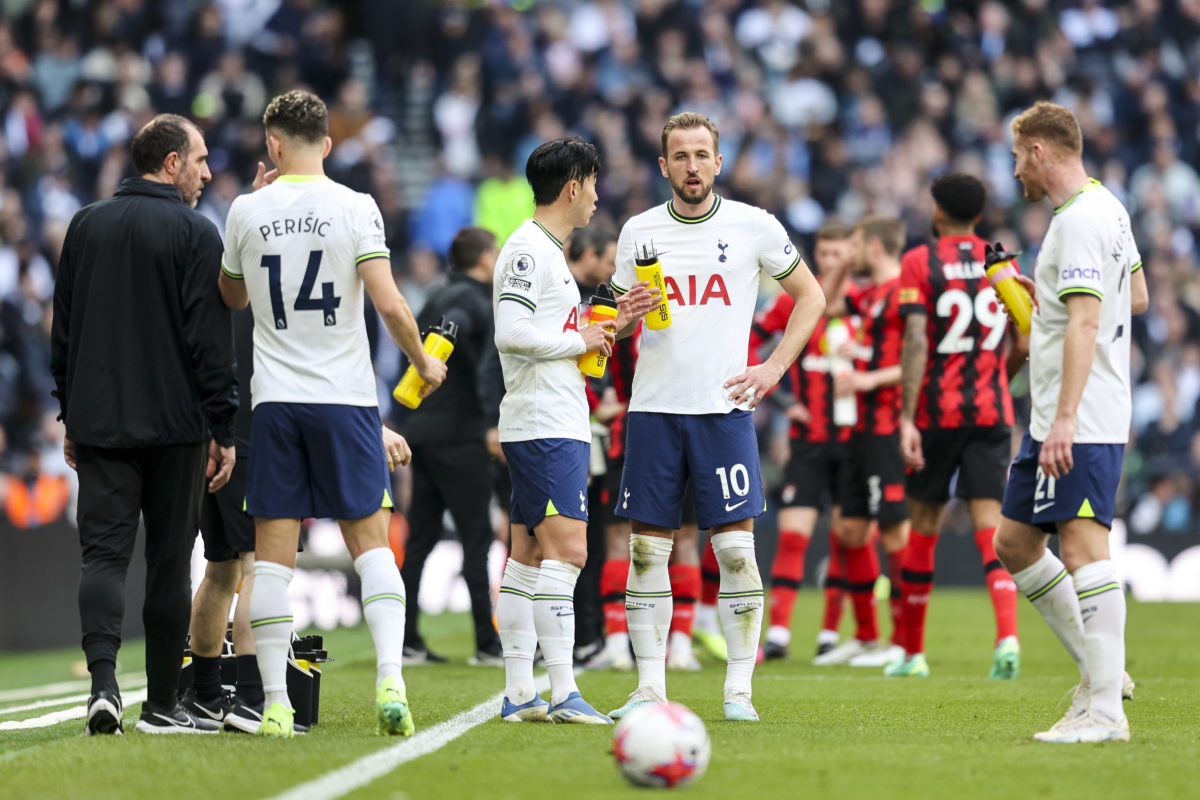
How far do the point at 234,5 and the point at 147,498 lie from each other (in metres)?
17.8

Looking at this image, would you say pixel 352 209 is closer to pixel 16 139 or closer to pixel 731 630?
pixel 731 630

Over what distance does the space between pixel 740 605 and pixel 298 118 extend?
2.71 meters

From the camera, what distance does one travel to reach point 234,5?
22516 millimetres

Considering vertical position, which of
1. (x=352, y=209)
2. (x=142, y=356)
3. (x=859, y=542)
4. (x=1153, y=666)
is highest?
(x=352, y=209)

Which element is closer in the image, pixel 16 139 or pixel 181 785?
pixel 181 785

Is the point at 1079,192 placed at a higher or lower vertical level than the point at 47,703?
higher

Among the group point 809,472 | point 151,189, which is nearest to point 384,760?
point 151,189

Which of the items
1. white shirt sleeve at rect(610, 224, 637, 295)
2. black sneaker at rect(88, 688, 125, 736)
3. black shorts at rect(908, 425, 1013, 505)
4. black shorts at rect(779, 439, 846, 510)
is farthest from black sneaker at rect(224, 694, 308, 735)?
black shorts at rect(779, 439, 846, 510)

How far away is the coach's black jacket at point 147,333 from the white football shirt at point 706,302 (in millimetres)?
1798

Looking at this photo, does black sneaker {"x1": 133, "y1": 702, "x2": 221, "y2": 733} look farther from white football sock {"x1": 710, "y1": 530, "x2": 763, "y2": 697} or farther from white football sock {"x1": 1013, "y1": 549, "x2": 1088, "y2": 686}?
white football sock {"x1": 1013, "y1": 549, "x2": 1088, "y2": 686}

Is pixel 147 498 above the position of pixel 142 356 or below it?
below

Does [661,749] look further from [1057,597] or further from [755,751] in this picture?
[1057,597]

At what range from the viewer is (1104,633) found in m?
5.70

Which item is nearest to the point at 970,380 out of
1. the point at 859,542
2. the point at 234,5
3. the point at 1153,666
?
the point at 859,542
